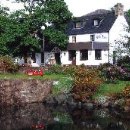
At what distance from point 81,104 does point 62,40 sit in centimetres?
3220

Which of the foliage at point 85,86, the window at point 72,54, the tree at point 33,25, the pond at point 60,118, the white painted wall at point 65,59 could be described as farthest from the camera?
the white painted wall at point 65,59

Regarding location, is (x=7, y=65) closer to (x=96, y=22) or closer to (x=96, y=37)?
(x=96, y=37)

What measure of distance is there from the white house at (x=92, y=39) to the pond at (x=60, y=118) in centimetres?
3306

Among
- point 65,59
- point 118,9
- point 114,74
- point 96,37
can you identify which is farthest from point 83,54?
point 114,74

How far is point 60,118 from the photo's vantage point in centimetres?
3206

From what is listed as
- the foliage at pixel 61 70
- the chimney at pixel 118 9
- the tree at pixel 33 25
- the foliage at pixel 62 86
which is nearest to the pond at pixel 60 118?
the foliage at pixel 62 86

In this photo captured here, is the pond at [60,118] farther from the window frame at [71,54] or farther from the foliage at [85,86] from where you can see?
the window frame at [71,54]

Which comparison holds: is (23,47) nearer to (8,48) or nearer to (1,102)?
(8,48)

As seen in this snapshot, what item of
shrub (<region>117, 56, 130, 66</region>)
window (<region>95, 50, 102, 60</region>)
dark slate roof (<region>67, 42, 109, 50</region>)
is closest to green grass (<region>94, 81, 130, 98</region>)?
shrub (<region>117, 56, 130, 66</region>)

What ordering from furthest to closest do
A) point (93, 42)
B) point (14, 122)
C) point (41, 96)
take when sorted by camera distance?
point (93, 42), point (41, 96), point (14, 122)

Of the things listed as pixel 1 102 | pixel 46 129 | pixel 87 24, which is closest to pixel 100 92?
pixel 1 102

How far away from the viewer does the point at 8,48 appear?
220 ft

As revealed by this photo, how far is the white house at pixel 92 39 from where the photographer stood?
71.8 meters

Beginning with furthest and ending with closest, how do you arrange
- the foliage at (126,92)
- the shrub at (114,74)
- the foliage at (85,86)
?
1. the shrub at (114,74)
2. the foliage at (85,86)
3. the foliage at (126,92)
